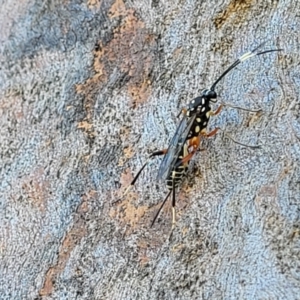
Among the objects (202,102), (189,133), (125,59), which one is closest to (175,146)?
(189,133)

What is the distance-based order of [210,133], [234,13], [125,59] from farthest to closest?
[125,59], [234,13], [210,133]

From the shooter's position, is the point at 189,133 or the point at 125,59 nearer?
the point at 189,133

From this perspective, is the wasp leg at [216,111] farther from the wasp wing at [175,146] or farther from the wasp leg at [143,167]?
the wasp leg at [143,167]

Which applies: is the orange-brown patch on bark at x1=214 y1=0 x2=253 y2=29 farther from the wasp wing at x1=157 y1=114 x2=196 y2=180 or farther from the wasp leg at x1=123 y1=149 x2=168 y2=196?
the wasp leg at x1=123 y1=149 x2=168 y2=196

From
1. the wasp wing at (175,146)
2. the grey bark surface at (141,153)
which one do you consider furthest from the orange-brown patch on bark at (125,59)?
the wasp wing at (175,146)

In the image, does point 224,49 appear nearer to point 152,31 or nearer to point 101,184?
point 152,31

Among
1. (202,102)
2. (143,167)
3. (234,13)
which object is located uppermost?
(234,13)

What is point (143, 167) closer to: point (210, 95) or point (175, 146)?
point (175, 146)

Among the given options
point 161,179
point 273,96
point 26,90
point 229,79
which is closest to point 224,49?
point 229,79
